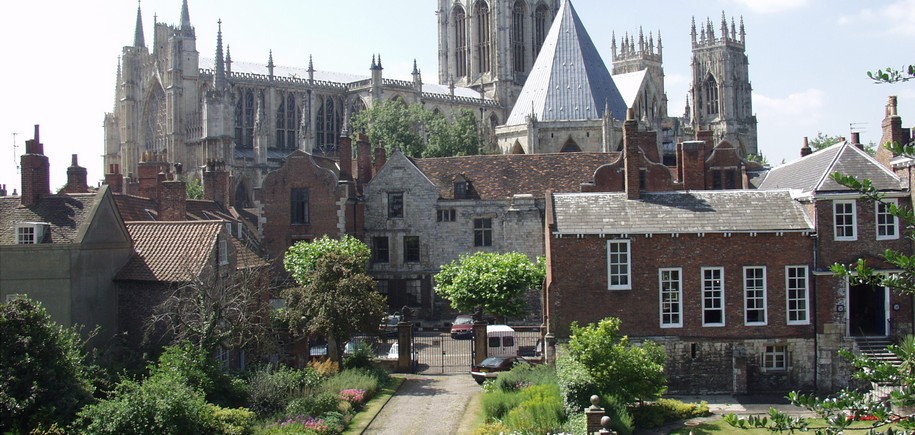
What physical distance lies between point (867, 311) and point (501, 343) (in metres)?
12.9

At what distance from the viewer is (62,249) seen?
26.9 meters

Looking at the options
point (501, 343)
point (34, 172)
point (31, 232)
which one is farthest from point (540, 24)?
point (31, 232)

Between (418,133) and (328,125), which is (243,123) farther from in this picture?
(418,133)

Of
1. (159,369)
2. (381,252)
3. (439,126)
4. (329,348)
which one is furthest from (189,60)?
(159,369)

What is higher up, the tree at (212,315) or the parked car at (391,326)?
the tree at (212,315)

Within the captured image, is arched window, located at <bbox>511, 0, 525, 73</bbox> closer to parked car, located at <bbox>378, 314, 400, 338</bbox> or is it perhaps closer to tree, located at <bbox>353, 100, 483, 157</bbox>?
tree, located at <bbox>353, 100, 483, 157</bbox>

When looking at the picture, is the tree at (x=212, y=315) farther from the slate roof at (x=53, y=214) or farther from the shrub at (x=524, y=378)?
the shrub at (x=524, y=378)

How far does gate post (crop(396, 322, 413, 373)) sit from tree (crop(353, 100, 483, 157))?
150ft

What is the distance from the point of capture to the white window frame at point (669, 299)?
30219mm

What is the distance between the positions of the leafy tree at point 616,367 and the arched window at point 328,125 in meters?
73.0

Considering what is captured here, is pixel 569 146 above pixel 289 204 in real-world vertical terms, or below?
above

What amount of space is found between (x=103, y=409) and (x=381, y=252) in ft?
85.1

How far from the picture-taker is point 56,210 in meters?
28.5

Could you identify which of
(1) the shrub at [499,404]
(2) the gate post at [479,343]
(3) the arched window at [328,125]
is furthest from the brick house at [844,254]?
(3) the arched window at [328,125]
